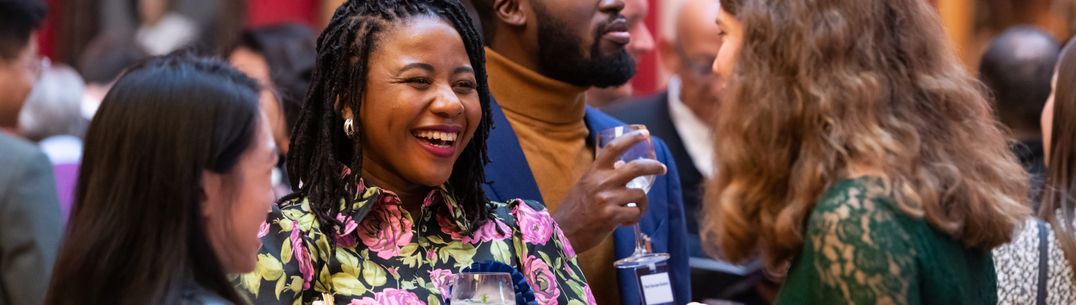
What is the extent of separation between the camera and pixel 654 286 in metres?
3.40

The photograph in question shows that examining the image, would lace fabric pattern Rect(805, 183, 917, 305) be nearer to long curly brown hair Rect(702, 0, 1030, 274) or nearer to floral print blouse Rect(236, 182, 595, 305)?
long curly brown hair Rect(702, 0, 1030, 274)

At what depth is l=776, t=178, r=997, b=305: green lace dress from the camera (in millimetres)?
2400

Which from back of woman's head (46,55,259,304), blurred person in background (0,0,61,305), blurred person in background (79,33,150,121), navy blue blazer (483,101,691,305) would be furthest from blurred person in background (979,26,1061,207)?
blurred person in background (79,33,150,121)

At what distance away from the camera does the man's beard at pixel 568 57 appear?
3.65 metres

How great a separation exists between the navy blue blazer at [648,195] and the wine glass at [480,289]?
62 centimetres

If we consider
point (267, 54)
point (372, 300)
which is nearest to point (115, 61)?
point (267, 54)

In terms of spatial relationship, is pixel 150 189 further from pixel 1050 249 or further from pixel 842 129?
pixel 1050 249

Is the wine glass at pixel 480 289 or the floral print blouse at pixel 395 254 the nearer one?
the wine glass at pixel 480 289

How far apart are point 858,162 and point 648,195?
1.29 meters

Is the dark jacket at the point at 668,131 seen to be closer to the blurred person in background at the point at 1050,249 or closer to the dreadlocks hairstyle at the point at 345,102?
the blurred person in background at the point at 1050,249

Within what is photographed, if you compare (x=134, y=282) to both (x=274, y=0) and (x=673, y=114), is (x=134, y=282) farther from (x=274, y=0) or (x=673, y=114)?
(x=274, y=0)

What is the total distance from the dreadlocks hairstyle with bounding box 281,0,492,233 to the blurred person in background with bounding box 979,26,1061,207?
2417 millimetres

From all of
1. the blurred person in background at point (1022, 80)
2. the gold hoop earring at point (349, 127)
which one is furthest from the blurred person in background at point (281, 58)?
the blurred person in background at point (1022, 80)

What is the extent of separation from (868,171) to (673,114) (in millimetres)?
3223
